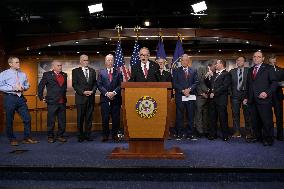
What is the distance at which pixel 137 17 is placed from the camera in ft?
32.2

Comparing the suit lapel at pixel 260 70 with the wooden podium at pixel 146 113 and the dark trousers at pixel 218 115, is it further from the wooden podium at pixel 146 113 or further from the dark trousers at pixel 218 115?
the wooden podium at pixel 146 113

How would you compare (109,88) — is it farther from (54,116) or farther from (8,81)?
(8,81)

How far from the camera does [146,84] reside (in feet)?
15.3

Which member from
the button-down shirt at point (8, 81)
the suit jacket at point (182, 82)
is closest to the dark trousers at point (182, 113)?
the suit jacket at point (182, 82)

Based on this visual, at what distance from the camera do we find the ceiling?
9.18 meters

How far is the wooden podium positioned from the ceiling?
16.4 ft

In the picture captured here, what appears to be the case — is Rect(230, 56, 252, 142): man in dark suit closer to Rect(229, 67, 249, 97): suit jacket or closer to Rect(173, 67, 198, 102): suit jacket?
Rect(229, 67, 249, 97): suit jacket

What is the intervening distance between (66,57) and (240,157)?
763 cm

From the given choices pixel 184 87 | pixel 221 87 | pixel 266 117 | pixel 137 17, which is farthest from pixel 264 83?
pixel 137 17

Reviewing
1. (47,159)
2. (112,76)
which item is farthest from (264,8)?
(47,159)

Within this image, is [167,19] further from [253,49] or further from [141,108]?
[141,108]

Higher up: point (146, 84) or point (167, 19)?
point (167, 19)

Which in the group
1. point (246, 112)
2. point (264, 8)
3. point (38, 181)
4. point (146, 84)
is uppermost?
point (264, 8)

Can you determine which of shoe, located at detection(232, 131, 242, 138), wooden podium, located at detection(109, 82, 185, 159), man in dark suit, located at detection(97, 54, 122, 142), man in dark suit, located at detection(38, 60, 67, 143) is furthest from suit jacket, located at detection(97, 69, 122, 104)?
shoe, located at detection(232, 131, 242, 138)
